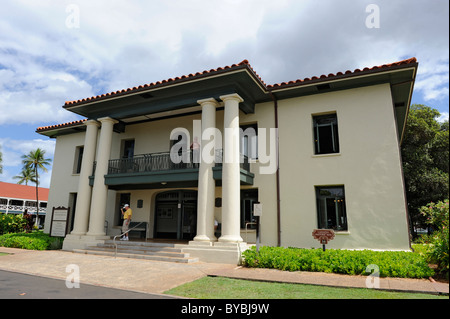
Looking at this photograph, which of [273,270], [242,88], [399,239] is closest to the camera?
[273,270]

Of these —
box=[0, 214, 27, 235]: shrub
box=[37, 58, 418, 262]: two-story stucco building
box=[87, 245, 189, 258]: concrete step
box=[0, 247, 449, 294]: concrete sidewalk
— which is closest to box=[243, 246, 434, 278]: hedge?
box=[0, 247, 449, 294]: concrete sidewalk

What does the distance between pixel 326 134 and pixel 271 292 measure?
820cm

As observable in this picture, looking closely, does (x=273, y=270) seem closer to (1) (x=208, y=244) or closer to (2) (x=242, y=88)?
(1) (x=208, y=244)

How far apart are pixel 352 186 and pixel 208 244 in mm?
5953

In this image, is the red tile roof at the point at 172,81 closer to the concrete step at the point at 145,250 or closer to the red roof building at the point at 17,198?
the concrete step at the point at 145,250

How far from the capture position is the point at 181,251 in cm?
1138

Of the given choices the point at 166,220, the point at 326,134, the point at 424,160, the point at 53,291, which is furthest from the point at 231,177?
the point at 424,160

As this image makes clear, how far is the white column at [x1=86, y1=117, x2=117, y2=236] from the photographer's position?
14.2m

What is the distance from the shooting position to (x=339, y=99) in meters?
12.7

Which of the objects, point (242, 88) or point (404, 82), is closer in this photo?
point (404, 82)

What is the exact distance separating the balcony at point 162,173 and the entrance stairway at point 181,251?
2681 millimetres

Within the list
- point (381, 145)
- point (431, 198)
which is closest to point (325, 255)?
point (381, 145)

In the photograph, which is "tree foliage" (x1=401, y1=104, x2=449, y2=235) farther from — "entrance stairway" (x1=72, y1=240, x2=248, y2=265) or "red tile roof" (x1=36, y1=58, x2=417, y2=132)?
"entrance stairway" (x1=72, y1=240, x2=248, y2=265)

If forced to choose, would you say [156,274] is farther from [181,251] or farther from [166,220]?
[166,220]
